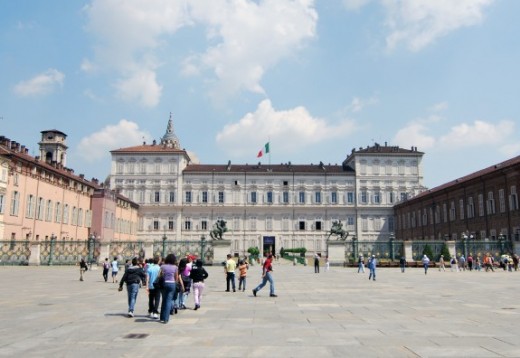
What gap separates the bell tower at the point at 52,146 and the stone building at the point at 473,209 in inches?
2028

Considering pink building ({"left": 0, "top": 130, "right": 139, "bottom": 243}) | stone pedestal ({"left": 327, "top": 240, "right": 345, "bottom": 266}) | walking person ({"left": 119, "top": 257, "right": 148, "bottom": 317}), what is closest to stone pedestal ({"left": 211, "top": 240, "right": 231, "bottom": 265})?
stone pedestal ({"left": 327, "top": 240, "right": 345, "bottom": 266})

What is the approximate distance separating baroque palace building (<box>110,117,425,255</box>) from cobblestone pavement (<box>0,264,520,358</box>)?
5925 centimetres

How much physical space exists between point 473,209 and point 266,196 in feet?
109

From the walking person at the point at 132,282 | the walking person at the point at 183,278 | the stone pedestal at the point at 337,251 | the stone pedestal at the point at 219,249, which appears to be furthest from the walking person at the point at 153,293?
the stone pedestal at the point at 337,251

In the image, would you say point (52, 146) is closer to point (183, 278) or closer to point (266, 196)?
point (266, 196)

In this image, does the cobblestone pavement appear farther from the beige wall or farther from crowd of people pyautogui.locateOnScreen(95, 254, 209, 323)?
the beige wall

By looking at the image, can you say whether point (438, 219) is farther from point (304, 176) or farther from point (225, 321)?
point (225, 321)

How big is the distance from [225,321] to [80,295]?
8010 mm

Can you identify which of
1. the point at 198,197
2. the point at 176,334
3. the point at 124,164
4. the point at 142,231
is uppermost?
the point at 124,164

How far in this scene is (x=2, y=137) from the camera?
47.0m

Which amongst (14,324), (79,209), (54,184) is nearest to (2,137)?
(54,184)

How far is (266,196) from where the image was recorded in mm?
76000

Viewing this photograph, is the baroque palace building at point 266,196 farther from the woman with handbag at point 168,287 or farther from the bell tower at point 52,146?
the woman with handbag at point 168,287

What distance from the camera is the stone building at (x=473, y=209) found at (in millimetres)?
43531
